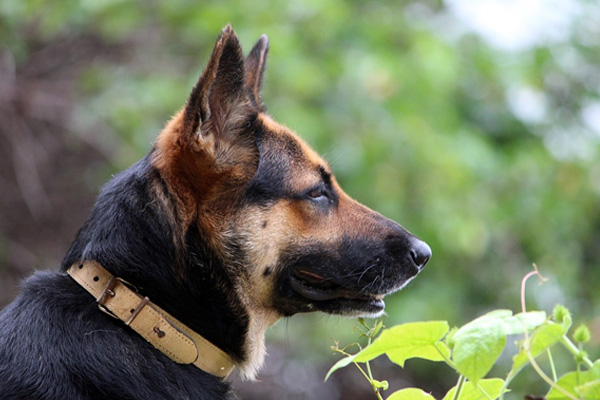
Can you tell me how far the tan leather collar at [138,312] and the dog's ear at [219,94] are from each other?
69 cm

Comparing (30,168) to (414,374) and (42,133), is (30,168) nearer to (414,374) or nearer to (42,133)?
(42,133)

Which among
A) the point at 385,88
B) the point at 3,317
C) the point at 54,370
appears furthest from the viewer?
the point at 385,88

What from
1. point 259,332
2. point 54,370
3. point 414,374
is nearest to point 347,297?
point 259,332

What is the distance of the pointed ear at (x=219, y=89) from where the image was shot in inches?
116

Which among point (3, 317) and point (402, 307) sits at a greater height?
point (3, 317)

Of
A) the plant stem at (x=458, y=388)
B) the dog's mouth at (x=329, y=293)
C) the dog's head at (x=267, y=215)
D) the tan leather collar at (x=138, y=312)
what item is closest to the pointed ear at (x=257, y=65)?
the dog's head at (x=267, y=215)

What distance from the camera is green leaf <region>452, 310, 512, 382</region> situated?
1420mm

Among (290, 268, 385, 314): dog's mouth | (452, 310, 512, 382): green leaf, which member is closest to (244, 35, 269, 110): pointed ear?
(290, 268, 385, 314): dog's mouth

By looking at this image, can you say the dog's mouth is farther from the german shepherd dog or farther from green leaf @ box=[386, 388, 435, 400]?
green leaf @ box=[386, 388, 435, 400]

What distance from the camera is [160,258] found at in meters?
2.88

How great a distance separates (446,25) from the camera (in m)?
8.68

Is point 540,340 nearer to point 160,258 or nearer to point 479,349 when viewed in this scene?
point 479,349

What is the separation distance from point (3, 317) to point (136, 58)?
5.44 metres

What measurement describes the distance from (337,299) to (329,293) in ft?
0.17
